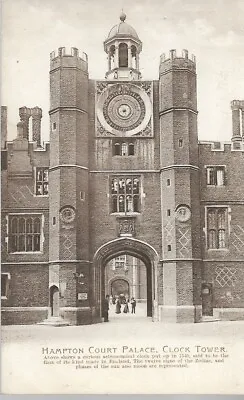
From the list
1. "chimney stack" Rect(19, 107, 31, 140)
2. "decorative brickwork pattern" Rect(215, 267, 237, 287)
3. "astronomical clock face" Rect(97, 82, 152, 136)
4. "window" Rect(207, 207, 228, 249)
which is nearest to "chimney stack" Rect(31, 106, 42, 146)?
"chimney stack" Rect(19, 107, 31, 140)

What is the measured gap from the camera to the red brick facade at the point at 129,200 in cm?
1758

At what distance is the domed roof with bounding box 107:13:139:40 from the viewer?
600 inches

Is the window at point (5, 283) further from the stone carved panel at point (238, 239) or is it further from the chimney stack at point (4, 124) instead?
the stone carved panel at point (238, 239)

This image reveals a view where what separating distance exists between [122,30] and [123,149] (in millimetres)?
3930

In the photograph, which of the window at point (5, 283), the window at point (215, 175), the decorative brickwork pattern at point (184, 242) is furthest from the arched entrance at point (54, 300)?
the window at point (215, 175)

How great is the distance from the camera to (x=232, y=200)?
18328 millimetres

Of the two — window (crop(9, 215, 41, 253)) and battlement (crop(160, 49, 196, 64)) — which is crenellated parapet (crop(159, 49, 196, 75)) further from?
window (crop(9, 215, 41, 253))

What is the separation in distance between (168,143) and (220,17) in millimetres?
4404

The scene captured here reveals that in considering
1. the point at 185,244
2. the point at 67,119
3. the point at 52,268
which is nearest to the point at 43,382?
the point at 52,268

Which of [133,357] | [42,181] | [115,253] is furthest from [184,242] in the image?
[133,357]

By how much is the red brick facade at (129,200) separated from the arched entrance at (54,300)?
1.3 inches

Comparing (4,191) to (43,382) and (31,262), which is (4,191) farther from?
(43,382)

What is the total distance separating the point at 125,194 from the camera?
18.5 metres

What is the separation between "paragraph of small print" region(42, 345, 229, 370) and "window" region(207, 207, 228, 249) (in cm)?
495
